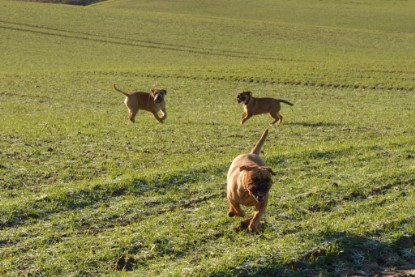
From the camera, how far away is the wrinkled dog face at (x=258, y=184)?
7.78 m

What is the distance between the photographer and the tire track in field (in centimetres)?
4656

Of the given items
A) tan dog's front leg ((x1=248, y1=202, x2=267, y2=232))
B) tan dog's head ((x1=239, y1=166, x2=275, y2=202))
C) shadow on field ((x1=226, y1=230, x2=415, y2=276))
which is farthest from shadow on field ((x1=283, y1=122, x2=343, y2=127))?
tan dog's head ((x1=239, y1=166, x2=275, y2=202))

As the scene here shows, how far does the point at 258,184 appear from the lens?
7781 mm

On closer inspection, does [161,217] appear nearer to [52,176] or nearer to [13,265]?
[13,265]

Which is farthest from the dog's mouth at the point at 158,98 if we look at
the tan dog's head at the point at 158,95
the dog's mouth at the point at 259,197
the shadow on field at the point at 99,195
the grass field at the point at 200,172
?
the dog's mouth at the point at 259,197

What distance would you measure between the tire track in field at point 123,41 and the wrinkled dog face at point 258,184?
37.9 meters

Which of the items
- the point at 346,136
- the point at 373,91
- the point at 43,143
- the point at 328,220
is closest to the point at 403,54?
the point at 373,91

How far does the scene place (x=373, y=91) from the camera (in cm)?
2952

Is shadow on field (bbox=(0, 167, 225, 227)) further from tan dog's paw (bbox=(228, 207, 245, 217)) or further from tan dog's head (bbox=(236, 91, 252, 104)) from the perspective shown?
tan dog's head (bbox=(236, 91, 252, 104))

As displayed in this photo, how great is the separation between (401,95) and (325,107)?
5.78 m

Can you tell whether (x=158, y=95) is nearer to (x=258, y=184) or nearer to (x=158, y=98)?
(x=158, y=98)

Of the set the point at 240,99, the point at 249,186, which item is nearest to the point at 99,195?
the point at 249,186

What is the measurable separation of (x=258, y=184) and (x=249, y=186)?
0.37 ft

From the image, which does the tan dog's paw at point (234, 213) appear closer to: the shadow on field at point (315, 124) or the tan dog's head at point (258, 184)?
the tan dog's head at point (258, 184)
